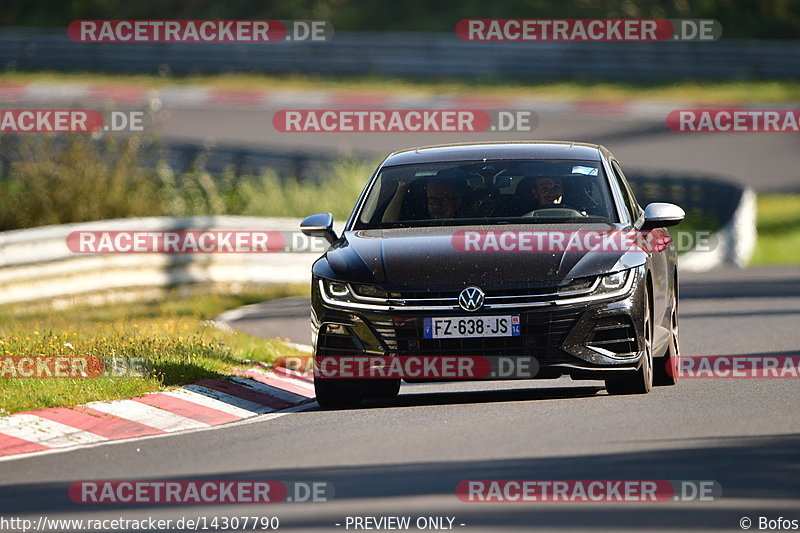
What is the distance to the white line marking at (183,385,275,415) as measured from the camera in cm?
1112

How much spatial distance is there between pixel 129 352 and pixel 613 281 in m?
3.88

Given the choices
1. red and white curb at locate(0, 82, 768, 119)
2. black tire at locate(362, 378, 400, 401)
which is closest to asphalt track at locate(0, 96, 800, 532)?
black tire at locate(362, 378, 400, 401)

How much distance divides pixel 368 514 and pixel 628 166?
25123 mm

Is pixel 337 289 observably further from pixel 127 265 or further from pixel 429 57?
pixel 429 57

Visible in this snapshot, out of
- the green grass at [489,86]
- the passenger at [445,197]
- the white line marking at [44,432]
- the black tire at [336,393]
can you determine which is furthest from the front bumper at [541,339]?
the green grass at [489,86]

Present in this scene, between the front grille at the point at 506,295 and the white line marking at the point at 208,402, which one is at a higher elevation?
the front grille at the point at 506,295

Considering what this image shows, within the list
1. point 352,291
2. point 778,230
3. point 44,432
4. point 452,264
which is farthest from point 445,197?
point 778,230

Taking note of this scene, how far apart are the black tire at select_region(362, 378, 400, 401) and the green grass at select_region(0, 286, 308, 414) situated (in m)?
1.39

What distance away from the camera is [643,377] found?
10523 millimetres

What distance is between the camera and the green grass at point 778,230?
1115 inches

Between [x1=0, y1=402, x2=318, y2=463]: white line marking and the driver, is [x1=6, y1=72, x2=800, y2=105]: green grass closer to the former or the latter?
the driver

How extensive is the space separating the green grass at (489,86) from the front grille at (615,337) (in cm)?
2797

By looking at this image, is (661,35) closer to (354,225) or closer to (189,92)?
(189,92)

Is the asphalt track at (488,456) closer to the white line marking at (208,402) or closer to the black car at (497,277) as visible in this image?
the black car at (497,277)
